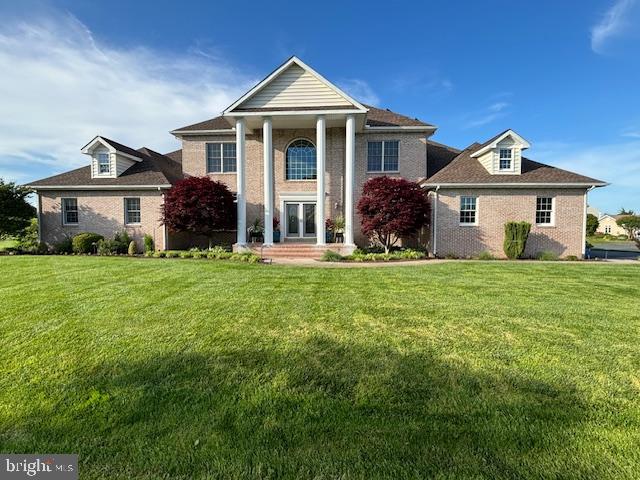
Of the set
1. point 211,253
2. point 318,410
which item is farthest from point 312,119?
point 318,410

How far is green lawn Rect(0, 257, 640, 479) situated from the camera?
212cm

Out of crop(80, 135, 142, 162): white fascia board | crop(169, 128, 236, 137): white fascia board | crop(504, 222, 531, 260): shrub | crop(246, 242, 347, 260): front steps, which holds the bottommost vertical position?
crop(246, 242, 347, 260): front steps

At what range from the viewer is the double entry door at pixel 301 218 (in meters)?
17.6

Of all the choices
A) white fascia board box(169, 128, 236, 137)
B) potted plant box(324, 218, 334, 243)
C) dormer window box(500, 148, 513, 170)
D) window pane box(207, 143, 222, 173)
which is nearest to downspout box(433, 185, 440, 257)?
dormer window box(500, 148, 513, 170)

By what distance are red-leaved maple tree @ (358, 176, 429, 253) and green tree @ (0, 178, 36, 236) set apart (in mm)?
18541

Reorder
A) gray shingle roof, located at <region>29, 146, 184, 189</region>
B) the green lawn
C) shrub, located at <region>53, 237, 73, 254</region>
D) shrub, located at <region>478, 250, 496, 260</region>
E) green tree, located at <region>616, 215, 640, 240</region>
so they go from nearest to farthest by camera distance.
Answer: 1. the green lawn
2. shrub, located at <region>478, 250, 496, 260</region>
3. shrub, located at <region>53, 237, 73, 254</region>
4. gray shingle roof, located at <region>29, 146, 184, 189</region>
5. green tree, located at <region>616, 215, 640, 240</region>

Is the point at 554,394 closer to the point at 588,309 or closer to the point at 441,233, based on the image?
the point at 588,309

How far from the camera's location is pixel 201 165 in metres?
→ 17.9

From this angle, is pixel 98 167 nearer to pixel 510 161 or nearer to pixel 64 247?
pixel 64 247

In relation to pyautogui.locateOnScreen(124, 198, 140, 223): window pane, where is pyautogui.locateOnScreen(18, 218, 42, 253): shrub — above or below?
below

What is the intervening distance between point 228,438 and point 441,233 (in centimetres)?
1458

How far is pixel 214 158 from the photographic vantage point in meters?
17.9

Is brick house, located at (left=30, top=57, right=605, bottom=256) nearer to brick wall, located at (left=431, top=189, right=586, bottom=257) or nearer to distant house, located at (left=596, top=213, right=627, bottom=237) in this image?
brick wall, located at (left=431, top=189, right=586, bottom=257)

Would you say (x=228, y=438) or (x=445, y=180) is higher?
(x=445, y=180)
